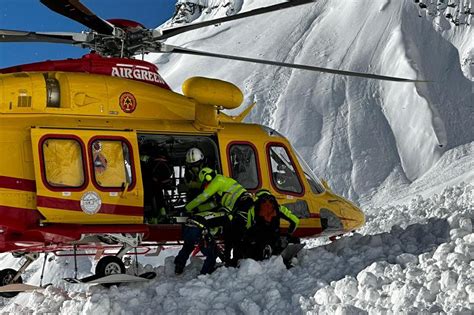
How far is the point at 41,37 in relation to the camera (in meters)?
9.13

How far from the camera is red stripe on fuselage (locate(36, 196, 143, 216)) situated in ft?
26.0

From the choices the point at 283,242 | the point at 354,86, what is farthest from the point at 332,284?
the point at 354,86

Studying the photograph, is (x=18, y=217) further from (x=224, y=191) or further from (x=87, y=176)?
(x=224, y=191)

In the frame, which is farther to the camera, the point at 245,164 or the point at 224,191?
the point at 245,164

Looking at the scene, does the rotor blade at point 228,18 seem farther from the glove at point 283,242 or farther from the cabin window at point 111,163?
the glove at point 283,242

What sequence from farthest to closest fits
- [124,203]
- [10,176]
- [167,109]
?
1. [167,109]
2. [124,203]
3. [10,176]

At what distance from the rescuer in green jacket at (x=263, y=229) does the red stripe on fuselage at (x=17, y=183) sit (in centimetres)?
258

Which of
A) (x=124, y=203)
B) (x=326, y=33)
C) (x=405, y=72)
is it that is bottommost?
(x=124, y=203)

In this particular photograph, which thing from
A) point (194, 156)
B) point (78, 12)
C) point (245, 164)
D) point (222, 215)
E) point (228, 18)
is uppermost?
point (78, 12)

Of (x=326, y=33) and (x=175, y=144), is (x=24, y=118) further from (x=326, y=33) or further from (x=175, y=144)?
(x=326, y=33)

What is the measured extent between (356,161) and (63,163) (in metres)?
29.2

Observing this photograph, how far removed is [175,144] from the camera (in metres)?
9.77

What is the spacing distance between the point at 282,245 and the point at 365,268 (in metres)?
1.63

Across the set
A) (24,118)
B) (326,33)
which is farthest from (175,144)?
(326,33)
